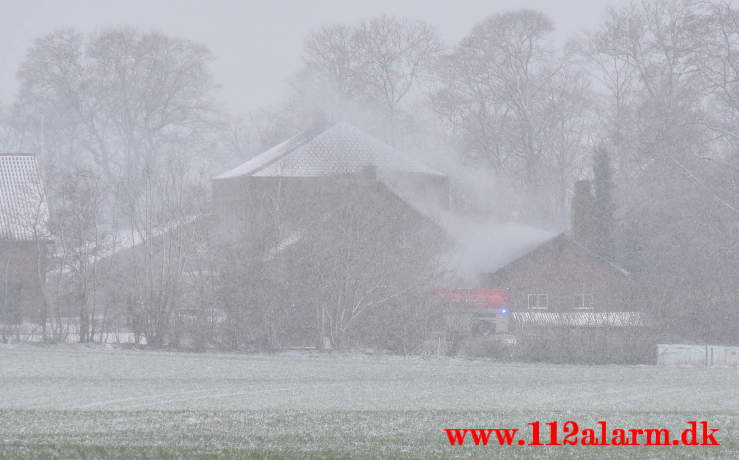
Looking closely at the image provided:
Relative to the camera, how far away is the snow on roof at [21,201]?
136 ft

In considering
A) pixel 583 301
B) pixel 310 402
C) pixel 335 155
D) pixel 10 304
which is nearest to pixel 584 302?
pixel 583 301

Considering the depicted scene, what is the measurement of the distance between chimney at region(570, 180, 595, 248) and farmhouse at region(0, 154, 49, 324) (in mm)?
25811

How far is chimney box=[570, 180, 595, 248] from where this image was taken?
61719 mm

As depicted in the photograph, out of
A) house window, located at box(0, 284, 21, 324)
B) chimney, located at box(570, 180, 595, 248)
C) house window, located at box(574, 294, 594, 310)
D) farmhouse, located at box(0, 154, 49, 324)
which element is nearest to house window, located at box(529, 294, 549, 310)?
house window, located at box(574, 294, 594, 310)

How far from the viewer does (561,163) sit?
80.8 metres

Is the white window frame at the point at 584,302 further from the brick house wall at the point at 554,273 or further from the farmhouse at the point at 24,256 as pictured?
the farmhouse at the point at 24,256

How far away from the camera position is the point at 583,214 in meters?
62.4

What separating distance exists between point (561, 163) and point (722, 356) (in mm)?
42978

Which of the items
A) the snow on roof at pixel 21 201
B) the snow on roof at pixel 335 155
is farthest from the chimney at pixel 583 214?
the snow on roof at pixel 21 201

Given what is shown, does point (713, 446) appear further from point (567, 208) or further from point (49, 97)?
point (49, 97)

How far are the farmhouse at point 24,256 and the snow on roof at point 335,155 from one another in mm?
19515

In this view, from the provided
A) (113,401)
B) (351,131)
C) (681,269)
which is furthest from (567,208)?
(113,401)

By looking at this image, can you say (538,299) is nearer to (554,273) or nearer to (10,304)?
(554,273)

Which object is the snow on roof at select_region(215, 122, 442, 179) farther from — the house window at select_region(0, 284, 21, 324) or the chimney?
→ the house window at select_region(0, 284, 21, 324)
